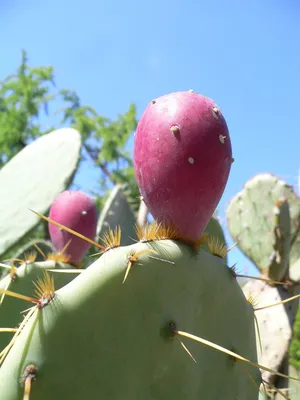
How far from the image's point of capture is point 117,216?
130 inches

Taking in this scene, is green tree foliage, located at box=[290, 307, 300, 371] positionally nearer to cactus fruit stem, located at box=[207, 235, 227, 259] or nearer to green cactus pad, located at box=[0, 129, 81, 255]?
green cactus pad, located at box=[0, 129, 81, 255]

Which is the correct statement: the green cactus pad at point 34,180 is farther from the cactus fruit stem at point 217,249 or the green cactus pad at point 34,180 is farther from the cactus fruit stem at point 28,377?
the cactus fruit stem at point 28,377

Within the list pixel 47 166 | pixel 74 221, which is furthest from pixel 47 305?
pixel 47 166

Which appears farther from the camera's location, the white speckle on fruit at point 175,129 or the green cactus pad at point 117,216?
the green cactus pad at point 117,216

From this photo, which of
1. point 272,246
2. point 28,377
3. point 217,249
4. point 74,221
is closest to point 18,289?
point 74,221

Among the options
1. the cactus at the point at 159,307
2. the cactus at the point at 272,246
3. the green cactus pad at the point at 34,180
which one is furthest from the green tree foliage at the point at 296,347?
the cactus at the point at 159,307

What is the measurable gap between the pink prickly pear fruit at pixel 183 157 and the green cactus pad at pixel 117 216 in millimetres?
1992

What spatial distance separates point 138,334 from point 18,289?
0.73m

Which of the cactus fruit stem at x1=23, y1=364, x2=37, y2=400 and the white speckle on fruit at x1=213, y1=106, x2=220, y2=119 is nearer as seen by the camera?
the cactus fruit stem at x1=23, y1=364, x2=37, y2=400

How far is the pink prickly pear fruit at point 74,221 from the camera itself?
1973mm

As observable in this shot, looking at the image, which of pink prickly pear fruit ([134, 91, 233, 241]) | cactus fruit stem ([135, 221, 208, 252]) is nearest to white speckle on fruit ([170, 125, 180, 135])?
pink prickly pear fruit ([134, 91, 233, 241])

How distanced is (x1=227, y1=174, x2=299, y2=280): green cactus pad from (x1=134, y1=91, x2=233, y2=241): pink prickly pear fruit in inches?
66.5

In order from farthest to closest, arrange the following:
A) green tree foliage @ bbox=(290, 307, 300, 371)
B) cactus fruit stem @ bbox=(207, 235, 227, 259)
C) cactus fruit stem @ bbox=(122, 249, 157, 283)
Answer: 1. green tree foliage @ bbox=(290, 307, 300, 371)
2. cactus fruit stem @ bbox=(207, 235, 227, 259)
3. cactus fruit stem @ bbox=(122, 249, 157, 283)

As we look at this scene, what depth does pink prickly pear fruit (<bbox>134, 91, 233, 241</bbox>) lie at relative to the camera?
1.12 meters
